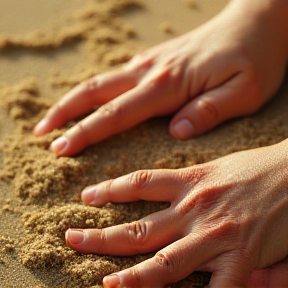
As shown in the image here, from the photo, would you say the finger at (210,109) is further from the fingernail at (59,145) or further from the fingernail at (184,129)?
the fingernail at (59,145)

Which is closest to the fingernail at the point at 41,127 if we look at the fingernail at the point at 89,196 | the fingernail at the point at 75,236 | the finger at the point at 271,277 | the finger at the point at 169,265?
the fingernail at the point at 89,196

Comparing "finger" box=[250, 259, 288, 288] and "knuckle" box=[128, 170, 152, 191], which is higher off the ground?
"knuckle" box=[128, 170, 152, 191]

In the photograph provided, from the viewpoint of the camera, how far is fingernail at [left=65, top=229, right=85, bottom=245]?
1.01 meters

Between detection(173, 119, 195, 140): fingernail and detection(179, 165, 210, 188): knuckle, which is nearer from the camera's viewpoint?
detection(179, 165, 210, 188): knuckle

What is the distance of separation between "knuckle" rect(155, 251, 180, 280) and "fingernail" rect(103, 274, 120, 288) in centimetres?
8

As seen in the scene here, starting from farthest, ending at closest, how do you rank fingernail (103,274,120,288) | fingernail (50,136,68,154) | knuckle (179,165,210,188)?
fingernail (50,136,68,154)
knuckle (179,165,210,188)
fingernail (103,274,120,288)

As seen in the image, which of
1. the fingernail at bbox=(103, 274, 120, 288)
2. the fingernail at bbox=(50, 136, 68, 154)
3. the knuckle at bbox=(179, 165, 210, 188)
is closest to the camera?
the fingernail at bbox=(103, 274, 120, 288)

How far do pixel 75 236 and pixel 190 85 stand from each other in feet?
1.74

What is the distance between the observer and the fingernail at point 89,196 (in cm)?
110

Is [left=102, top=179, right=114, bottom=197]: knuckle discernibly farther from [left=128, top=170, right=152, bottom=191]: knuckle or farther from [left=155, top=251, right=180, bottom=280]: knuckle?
[left=155, top=251, right=180, bottom=280]: knuckle

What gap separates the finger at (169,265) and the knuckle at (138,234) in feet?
0.21

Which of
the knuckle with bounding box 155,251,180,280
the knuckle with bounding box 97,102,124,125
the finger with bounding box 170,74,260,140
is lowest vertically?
the knuckle with bounding box 155,251,180,280

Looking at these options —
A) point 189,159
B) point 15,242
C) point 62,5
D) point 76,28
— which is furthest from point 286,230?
point 62,5

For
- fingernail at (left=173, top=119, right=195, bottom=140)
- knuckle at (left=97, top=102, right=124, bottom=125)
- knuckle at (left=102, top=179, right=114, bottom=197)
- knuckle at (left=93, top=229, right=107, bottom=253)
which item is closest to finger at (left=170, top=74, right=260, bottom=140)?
fingernail at (left=173, top=119, right=195, bottom=140)
